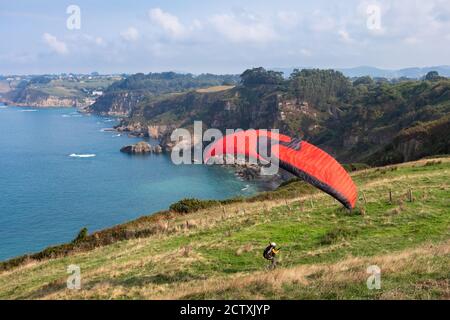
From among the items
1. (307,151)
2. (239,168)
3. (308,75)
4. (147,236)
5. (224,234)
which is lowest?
(239,168)

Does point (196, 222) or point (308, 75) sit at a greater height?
point (308, 75)

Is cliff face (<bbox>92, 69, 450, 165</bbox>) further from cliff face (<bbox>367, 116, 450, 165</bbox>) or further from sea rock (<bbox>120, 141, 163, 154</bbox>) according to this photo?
sea rock (<bbox>120, 141, 163, 154</bbox>)

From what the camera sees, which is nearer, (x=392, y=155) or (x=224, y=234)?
(x=224, y=234)

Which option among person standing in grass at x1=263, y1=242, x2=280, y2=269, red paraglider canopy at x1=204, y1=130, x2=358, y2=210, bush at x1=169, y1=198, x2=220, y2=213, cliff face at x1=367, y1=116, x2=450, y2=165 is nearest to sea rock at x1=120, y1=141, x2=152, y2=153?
cliff face at x1=367, y1=116, x2=450, y2=165

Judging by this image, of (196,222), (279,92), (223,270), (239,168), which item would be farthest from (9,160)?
(223,270)

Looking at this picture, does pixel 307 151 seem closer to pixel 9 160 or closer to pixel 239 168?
pixel 239 168
